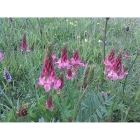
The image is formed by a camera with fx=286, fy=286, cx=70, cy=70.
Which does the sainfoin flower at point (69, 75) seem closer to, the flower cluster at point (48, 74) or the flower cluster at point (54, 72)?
the flower cluster at point (54, 72)

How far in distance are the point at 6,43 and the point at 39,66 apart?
20 cm

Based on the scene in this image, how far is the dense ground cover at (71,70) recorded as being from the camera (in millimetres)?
948

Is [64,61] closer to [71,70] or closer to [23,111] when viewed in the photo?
[71,70]

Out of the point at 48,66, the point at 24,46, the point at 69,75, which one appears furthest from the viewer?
the point at 24,46

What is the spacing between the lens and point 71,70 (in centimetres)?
103

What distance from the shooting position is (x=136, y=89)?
110cm

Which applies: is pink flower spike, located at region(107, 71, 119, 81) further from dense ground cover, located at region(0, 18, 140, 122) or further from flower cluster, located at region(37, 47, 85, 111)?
flower cluster, located at region(37, 47, 85, 111)

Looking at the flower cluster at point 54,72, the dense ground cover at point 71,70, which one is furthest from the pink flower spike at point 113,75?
the flower cluster at point 54,72

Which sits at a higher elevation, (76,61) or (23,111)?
(76,61)

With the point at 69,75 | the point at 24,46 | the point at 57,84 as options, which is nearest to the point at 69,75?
the point at 69,75
